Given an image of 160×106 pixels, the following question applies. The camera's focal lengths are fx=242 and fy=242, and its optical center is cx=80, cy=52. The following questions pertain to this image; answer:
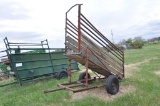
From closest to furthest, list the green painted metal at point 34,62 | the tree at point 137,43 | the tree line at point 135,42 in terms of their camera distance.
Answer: the green painted metal at point 34,62 < the tree at point 137,43 < the tree line at point 135,42

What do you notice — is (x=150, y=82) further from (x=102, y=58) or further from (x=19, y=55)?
(x=19, y=55)

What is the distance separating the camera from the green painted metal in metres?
10.4

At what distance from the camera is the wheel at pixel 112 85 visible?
7340 millimetres

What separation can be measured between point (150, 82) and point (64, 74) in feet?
14.8

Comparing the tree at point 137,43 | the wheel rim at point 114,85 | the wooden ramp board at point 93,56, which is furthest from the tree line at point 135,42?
the wheel rim at point 114,85

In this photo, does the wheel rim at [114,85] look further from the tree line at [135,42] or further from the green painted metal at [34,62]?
the tree line at [135,42]

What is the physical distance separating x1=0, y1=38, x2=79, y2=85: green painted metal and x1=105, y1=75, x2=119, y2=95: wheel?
15.1 ft

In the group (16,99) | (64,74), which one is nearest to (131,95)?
(16,99)

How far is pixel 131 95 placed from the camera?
289 inches

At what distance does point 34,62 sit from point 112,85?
4819mm

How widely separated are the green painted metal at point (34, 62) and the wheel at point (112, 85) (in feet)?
15.1

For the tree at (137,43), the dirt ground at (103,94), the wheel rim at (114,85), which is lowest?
the dirt ground at (103,94)

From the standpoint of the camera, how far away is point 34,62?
11.1 metres

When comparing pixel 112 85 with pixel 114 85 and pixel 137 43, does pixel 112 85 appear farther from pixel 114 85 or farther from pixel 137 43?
pixel 137 43
